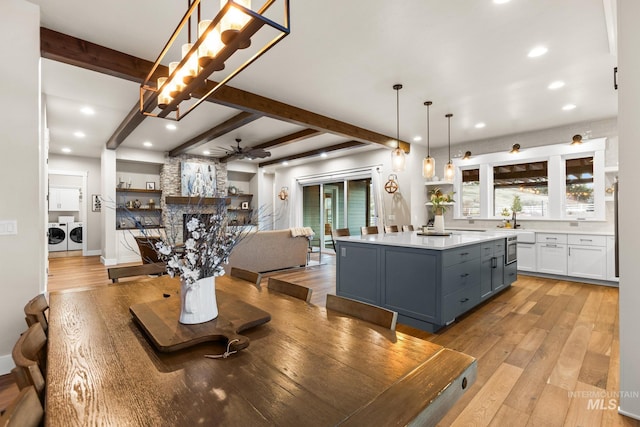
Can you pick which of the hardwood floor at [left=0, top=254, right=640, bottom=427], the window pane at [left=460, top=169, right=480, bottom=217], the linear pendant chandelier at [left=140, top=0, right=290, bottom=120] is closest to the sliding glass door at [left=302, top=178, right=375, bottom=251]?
the window pane at [left=460, top=169, right=480, bottom=217]

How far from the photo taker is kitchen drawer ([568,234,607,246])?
4727mm

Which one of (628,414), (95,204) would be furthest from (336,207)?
(628,414)

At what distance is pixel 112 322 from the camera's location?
1343 mm

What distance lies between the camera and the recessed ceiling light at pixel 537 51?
290 cm

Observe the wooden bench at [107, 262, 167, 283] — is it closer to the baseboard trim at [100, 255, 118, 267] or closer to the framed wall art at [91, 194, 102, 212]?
the baseboard trim at [100, 255, 118, 267]

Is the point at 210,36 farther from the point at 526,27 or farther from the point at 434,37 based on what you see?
the point at 526,27

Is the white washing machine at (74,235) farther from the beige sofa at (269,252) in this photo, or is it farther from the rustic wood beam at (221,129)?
the beige sofa at (269,252)

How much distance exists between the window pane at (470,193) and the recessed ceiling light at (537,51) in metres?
3.78

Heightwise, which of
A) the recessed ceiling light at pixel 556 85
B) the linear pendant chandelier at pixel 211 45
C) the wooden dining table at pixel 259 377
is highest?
the recessed ceiling light at pixel 556 85

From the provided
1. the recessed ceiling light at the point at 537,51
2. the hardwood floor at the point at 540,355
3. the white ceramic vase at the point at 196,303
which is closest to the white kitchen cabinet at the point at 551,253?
the hardwood floor at the point at 540,355

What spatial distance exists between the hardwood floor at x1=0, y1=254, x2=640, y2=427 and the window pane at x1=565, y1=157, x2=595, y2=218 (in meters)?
1.37

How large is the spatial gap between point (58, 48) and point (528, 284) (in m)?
6.65

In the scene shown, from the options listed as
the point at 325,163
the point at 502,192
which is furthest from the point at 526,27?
the point at 325,163

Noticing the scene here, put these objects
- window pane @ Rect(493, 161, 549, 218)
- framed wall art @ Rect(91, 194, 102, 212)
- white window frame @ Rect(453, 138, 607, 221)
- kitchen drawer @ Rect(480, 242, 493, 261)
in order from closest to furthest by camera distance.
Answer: kitchen drawer @ Rect(480, 242, 493, 261) → white window frame @ Rect(453, 138, 607, 221) → window pane @ Rect(493, 161, 549, 218) → framed wall art @ Rect(91, 194, 102, 212)
